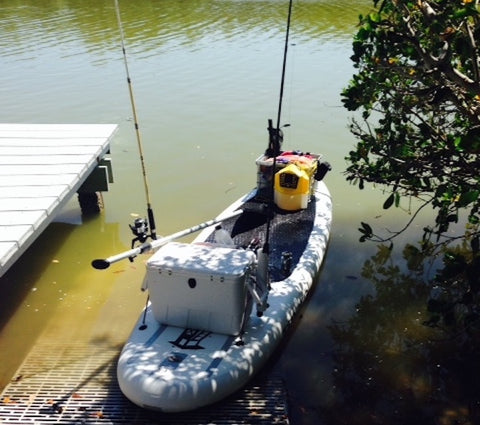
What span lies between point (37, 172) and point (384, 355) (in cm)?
567

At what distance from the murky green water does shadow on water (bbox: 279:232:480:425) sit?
1.0 inches

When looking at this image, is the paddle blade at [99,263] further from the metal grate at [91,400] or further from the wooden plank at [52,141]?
the wooden plank at [52,141]

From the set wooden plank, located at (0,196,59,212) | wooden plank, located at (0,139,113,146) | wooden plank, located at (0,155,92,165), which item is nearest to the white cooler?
wooden plank, located at (0,196,59,212)

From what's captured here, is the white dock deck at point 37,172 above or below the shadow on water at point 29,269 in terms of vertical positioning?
above

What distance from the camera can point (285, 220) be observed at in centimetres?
835

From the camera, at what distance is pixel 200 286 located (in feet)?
18.0

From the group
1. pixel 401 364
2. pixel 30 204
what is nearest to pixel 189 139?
pixel 30 204

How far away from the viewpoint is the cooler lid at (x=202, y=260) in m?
5.41

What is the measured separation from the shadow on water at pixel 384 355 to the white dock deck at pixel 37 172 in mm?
3607

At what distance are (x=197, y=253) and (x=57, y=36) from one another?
21088mm

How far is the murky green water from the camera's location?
6668 mm

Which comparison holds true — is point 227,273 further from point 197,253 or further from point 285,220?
point 285,220

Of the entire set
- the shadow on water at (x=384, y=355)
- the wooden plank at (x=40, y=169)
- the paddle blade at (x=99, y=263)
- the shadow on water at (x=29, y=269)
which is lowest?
the shadow on water at (x=384, y=355)

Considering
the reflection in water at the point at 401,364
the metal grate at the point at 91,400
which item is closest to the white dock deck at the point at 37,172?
the metal grate at the point at 91,400
